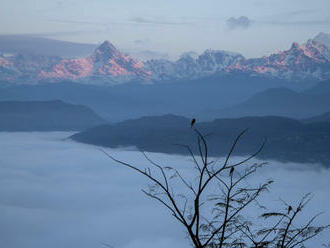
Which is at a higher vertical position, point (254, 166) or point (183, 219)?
point (254, 166)

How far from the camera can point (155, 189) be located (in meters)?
6.34

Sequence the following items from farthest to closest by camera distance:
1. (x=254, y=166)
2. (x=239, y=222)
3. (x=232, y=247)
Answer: (x=232, y=247) < (x=239, y=222) < (x=254, y=166)

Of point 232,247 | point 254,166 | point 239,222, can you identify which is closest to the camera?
point 254,166

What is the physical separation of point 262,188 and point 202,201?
3.06ft

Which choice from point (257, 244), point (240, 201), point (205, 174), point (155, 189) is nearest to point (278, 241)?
Answer: point (257, 244)

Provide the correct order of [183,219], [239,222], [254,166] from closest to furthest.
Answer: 1. [183,219]
2. [254,166]
3. [239,222]

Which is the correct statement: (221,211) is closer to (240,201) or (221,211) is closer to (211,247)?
(240,201)

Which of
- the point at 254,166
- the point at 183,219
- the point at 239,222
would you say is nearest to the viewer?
the point at 183,219

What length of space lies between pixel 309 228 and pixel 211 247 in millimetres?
1438

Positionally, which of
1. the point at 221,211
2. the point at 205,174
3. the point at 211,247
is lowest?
the point at 211,247

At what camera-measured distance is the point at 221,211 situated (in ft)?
20.6

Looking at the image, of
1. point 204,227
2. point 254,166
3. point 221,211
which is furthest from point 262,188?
point 204,227

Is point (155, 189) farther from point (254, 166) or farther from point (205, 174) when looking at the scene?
point (254, 166)

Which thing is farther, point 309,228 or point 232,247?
point 232,247
